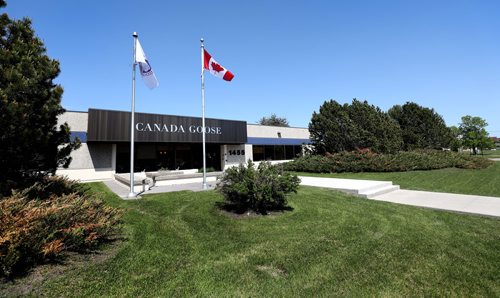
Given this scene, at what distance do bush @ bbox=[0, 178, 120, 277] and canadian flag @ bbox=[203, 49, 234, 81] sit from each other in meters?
9.02

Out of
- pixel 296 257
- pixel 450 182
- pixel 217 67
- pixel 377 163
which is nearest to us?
pixel 296 257

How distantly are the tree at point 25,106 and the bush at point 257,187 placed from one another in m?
4.92

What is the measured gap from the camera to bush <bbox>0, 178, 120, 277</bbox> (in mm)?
3432

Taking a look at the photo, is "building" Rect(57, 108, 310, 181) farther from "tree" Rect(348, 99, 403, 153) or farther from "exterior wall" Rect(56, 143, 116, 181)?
"tree" Rect(348, 99, 403, 153)

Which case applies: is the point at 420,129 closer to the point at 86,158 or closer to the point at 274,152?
the point at 274,152

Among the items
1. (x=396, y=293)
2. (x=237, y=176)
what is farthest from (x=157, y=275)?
(x=237, y=176)

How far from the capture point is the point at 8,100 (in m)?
4.96

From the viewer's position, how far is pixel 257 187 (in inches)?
277

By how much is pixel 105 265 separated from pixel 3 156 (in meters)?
4.24

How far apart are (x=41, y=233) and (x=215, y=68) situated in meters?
10.3

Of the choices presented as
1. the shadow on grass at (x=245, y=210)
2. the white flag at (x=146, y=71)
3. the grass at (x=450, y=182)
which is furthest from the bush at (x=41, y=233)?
the grass at (x=450, y=182)

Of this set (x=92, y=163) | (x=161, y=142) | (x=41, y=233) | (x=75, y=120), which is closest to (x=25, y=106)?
(x=41, y=233)

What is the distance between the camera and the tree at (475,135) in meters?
52.4

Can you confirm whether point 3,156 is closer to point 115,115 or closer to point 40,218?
point 40,218
